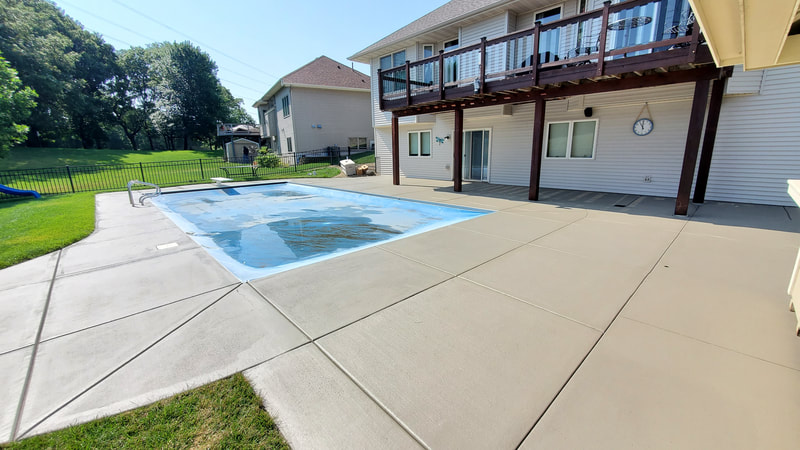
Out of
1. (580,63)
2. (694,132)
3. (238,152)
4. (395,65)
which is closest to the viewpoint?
(694,132)

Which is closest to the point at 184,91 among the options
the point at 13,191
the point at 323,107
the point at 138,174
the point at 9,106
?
the point at 138,174

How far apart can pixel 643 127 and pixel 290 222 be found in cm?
994

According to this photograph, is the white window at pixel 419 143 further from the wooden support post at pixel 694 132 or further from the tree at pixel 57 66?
the tree at pixel 57 66

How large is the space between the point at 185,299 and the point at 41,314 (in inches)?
48.4

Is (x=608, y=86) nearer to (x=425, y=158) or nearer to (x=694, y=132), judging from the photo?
(x=694, y=132)

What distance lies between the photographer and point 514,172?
1145 centimetres

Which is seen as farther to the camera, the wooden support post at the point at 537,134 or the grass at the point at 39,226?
the wooden support post at the point at 537,134

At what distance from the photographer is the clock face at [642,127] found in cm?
852

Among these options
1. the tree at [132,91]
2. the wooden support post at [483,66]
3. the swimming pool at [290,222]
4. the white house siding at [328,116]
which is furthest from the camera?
the tree at [132,91]

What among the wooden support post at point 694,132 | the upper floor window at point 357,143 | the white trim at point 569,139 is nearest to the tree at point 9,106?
the upper floor window at point 357,143

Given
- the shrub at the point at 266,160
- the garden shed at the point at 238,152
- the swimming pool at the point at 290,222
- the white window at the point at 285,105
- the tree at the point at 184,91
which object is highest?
the tree at the point at 184,91

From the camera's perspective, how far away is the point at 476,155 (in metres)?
12.6

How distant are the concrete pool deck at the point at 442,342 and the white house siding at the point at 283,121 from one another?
18424 mm

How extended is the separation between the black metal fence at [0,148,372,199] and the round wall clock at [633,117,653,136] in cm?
1401
